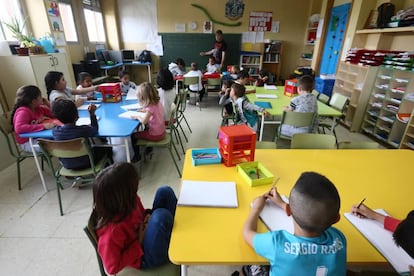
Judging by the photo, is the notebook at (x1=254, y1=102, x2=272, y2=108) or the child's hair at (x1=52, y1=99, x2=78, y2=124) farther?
the notebook at (x1=254, y1=102, x2=272, y2=108)

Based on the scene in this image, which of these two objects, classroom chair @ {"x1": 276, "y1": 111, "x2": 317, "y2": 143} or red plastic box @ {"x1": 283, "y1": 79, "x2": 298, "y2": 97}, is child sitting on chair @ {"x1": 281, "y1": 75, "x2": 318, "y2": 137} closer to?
classroom chair @ {"x1": 276, "y1": 111, "x2": 317, "y2": 143}

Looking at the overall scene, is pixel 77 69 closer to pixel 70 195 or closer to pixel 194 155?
pixel 70 195

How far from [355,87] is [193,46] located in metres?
4.85

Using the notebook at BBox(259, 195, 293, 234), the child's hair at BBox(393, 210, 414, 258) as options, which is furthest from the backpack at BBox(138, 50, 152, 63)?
the child's hair at BBox(393, 210, 414, 258)

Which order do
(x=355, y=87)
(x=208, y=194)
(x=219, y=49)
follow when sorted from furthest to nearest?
(x=219, y=49) < (x=355, y=87) < (x=208, y=194)

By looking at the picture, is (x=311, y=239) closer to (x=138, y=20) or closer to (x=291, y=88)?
(x=291, y=88)

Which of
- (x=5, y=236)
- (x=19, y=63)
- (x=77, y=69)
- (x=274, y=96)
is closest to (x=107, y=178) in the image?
(x=5, y=236)

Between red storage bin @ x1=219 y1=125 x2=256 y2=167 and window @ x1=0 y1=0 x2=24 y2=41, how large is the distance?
433 cm

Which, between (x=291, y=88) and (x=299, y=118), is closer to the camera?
(x=299, y=118)

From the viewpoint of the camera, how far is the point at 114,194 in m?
0.94

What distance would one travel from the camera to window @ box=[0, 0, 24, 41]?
12.0 ft

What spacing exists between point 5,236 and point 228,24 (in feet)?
23.6

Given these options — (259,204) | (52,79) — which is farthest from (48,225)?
(259,204)

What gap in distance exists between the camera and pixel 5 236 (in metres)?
1.89
